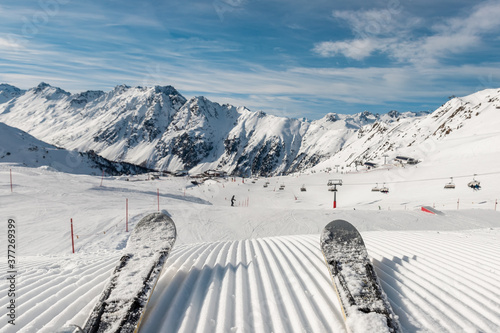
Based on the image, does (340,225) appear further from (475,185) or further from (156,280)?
(475,185)

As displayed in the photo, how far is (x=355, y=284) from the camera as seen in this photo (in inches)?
195

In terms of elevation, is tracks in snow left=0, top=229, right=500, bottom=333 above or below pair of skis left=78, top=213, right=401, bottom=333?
below

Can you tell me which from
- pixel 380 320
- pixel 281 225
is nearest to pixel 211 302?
pixel 380 320

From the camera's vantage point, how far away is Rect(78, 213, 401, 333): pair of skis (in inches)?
162

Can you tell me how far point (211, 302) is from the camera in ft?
16.6

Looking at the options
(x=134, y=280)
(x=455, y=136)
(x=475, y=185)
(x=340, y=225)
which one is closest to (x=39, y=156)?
(x=134, y=280)

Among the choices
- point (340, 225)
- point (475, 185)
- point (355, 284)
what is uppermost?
point (340, 225)

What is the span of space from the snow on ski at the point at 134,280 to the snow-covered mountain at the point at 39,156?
12207 centimetres

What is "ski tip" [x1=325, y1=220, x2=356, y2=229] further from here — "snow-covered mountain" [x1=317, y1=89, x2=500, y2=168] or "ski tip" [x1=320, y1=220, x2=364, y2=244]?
"snow-covered mountain" [x1=317, y1=89, x2=500, y2=168]

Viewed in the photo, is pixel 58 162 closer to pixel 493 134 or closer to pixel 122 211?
pixel 122 211

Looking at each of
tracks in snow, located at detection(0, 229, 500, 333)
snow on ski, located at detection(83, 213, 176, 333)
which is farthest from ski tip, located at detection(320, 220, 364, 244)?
snow on ski, located at detection(83, 213, 176, 333)

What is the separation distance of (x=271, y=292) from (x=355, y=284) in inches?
63.1

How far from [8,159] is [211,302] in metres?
138

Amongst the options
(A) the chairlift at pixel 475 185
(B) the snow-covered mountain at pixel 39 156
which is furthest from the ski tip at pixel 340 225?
(B) the snow-covered mountain at pixel 39 156
